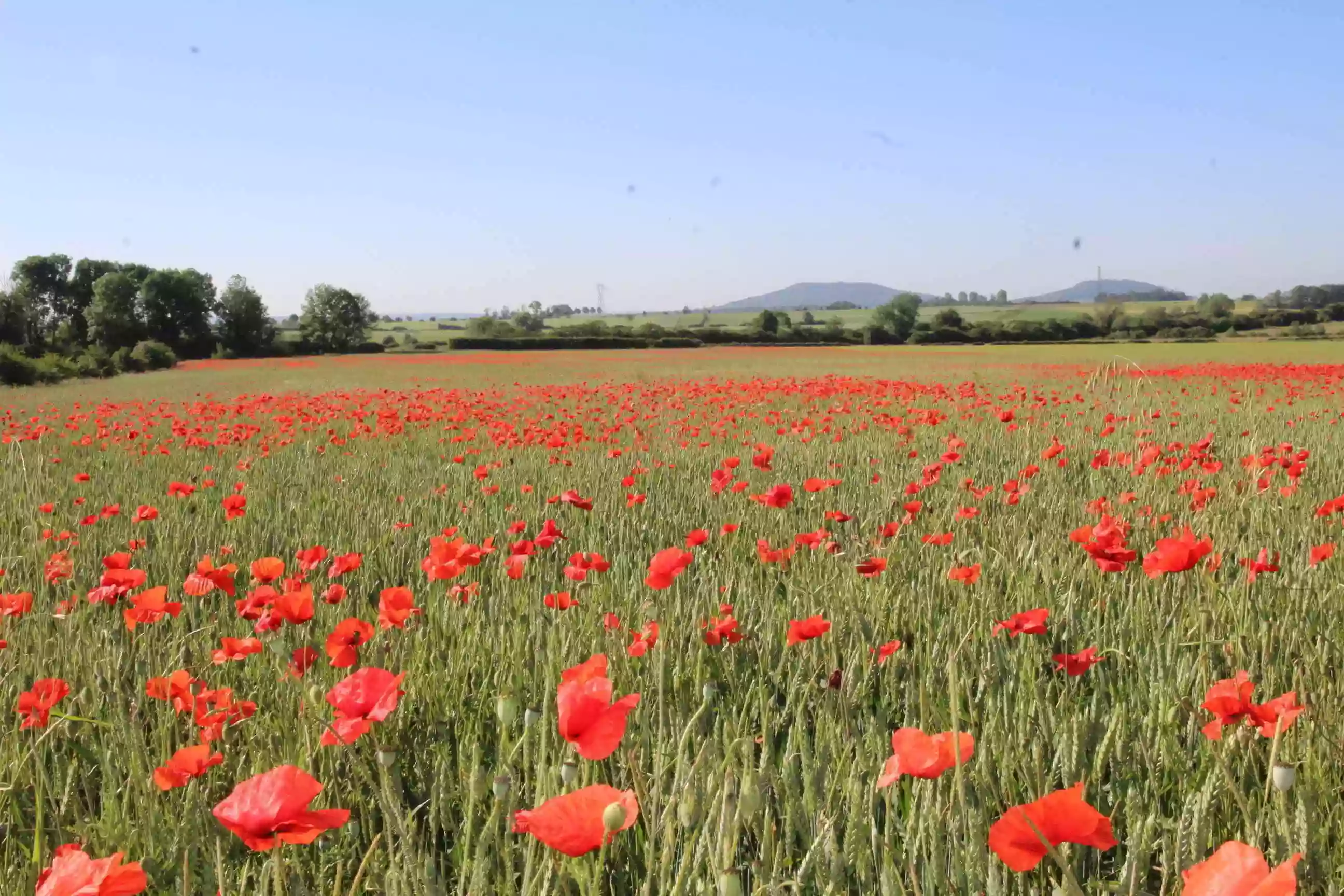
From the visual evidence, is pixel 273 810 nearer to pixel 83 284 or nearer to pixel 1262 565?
pixel 1262 565

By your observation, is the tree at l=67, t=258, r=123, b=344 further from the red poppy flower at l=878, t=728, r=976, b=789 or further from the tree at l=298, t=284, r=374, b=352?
the red poppy flower at l=878, t=728, r=976, b=789

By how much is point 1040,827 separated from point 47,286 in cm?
7741

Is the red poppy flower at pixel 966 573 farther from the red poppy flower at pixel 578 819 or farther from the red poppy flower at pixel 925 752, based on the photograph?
the red poppy flower at pixel 578 819

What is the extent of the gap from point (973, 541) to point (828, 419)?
545 cm

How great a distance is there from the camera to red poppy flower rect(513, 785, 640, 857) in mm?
880

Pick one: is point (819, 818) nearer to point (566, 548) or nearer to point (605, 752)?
point (605, 752)

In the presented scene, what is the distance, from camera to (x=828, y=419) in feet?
30.0

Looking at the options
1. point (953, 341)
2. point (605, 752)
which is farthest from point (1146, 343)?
point (605, 752)

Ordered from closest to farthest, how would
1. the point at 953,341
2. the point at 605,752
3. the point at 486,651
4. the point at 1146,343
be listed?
the point at 605,752
the point at 486,651
the point at 1146,343
the point at 953,341

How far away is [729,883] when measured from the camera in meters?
0.90

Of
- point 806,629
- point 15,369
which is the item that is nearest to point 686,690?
point 806,629

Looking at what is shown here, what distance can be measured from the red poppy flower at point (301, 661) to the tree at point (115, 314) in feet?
206

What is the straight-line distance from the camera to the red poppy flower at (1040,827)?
0.85 meters

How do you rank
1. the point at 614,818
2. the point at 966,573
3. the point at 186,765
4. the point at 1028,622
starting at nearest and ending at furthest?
the point at 614,818 < the point at 186,765 < the point at 1028,622 < the point at 966,573
